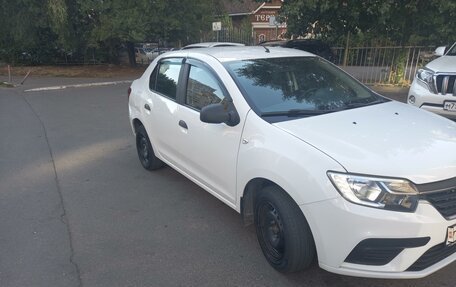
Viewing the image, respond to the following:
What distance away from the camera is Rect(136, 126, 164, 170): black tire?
531 centimetres

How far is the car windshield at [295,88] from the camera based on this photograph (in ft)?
11.4

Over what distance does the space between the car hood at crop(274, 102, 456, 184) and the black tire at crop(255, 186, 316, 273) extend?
484mm

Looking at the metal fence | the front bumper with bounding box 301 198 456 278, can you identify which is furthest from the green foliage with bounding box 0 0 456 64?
the front bumper with bounding box 301 198 456 278

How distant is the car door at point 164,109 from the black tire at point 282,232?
149cm

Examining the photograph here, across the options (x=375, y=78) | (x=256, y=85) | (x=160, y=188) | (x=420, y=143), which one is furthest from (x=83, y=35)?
(x=420, y=143)

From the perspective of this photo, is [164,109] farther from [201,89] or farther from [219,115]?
[219,115]

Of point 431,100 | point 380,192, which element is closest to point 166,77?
point 380,192

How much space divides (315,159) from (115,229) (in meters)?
2.20

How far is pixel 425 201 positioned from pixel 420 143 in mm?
507

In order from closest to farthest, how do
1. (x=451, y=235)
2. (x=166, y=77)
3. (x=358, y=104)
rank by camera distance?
1. (x=451, y=235)
2. (x=358, y=104)
3. (x=166, y=77)

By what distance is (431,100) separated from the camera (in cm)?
643

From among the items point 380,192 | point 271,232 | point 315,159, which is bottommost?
point 271,232

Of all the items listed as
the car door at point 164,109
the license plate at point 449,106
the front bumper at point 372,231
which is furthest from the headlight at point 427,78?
the front bumper at point 372,231

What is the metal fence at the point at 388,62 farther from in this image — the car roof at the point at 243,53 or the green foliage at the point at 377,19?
the car roof at the point at 243,53
